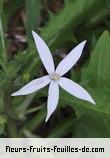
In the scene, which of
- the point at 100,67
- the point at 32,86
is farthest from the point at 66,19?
the point at 32,86

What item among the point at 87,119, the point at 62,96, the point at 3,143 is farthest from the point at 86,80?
the point at 3,143

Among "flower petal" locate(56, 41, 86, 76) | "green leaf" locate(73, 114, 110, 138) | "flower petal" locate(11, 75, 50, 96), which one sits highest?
"flower petal" locate(56, 41, 86, 76)

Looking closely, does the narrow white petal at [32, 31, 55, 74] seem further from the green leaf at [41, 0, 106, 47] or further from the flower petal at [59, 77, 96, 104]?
the green leaf at [41, 0, 106, 47]

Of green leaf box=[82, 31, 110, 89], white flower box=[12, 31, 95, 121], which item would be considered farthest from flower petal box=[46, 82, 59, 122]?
green leaf box=[82, 31, 110, 89]

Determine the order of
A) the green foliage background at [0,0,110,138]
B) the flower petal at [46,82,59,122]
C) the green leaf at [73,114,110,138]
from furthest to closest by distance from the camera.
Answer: the green leaf at [73,114,110,138]
the green foliage background at [0,0,110,138]
the flower petal at [46,82,59,122]

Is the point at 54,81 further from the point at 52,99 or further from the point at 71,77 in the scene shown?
the point at 71,77

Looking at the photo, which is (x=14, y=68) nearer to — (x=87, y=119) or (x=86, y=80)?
(x=86, y=80)

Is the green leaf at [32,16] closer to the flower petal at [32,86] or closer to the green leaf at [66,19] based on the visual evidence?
the green leaf at [66,19]
